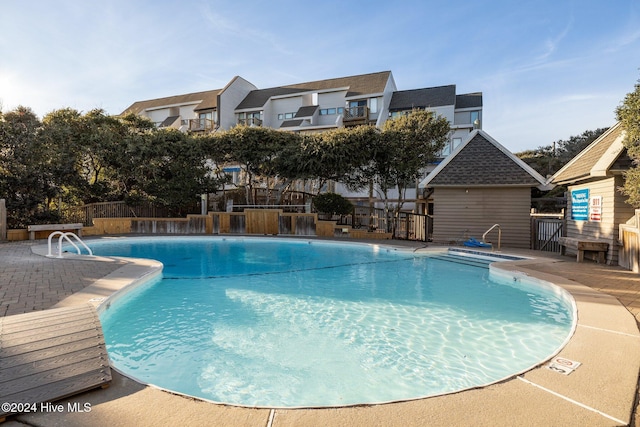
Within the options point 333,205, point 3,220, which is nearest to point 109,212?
point 3,220

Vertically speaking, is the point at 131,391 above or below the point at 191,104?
below

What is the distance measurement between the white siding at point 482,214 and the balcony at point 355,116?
16057 mm

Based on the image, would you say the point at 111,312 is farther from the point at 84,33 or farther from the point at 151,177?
the point at 151,177

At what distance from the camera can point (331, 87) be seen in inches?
1216

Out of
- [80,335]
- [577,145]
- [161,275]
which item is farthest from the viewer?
[577,145]

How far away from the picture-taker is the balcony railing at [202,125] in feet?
105

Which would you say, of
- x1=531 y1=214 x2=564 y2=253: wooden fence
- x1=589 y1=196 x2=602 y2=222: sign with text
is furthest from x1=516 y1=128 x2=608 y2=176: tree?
x1=589 y1=196 x2=602 y2=222: sign with text

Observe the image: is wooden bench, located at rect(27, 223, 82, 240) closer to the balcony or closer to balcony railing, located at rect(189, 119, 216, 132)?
balcony railing, located at rect(189, 119, 216, 132)

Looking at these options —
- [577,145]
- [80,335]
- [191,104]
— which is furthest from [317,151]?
[577,145]

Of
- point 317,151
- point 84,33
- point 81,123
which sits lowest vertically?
point 317,151

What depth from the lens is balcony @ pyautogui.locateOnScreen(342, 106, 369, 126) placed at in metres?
28.3

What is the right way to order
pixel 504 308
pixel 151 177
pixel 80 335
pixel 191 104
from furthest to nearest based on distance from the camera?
pixel 191 104, pixel 151 177, pixel 504 308, pixel 80 335

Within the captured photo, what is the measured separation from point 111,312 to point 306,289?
147 inches

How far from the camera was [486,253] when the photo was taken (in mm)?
11117
